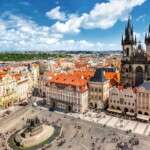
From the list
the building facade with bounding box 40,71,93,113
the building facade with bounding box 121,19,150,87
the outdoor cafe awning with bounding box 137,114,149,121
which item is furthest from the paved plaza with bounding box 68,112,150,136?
the building facade with bounding box 121,19,150,87

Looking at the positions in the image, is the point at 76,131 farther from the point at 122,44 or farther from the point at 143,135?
the point at 122,44

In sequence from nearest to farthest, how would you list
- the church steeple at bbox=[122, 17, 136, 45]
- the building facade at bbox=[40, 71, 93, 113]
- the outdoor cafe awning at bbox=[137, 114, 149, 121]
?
the outdoor cafe awning at bbox=[137, 114, 149, 121] → the building facade at bbox=[40, 71, 93, 113] → the church steeple at bbox=[122, 17, 136, 45]

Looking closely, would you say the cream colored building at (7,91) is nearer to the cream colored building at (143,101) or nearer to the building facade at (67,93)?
the building facade at (67,93)

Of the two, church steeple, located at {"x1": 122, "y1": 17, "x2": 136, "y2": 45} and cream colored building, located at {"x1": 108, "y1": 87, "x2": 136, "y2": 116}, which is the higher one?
church steeple, located at {"x1": 122, "y1": 17, "x2": 136, "y2": 45}

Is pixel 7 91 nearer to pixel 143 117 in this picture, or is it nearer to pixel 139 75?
pixel 143 117

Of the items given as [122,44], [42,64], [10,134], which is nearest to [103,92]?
[122,44]

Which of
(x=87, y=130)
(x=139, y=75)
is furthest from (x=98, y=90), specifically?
(x=139, y=75)

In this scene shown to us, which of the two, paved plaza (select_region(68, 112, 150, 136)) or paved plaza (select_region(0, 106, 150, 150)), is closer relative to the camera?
paved plaza (select_region(0, 106, 150, 150))

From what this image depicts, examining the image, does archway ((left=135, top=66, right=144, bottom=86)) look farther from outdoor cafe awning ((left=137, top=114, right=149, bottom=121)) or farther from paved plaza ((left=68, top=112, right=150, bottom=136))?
paved plaza ((left=68, top=112, right=150, bottom=136))
